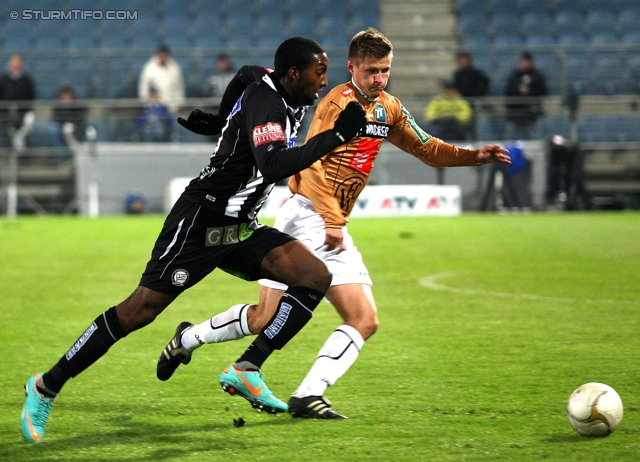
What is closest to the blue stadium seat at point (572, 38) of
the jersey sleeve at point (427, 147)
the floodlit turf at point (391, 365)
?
the floodlit turf at point (391, 365)

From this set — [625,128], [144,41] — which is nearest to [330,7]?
[144,41]

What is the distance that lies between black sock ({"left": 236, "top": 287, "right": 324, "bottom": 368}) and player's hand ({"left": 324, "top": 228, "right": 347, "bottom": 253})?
421 millimetres

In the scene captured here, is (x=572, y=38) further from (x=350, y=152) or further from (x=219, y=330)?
(x=219, y=330)

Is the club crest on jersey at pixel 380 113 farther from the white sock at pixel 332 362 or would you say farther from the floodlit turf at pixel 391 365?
the floodlit turf at pixel 391 365

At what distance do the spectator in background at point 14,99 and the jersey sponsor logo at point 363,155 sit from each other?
649 inches

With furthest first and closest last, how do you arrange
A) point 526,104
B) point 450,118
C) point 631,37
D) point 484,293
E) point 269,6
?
point 269,6 → point 631,37 → point 526,104 → point 450,118 → point 484,293

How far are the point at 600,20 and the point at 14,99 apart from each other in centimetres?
1428

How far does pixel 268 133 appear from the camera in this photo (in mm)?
4379

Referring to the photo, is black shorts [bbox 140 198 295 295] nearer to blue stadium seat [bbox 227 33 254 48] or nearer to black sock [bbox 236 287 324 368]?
black sock [bbox 236 287 324 368]

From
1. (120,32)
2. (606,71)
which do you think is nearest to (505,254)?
(606,71)

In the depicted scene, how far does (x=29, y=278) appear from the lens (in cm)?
1084

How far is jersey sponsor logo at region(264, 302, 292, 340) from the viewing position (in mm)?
4695

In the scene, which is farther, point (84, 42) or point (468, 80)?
point (84, 42)

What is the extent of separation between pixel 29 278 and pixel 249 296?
289 cm
